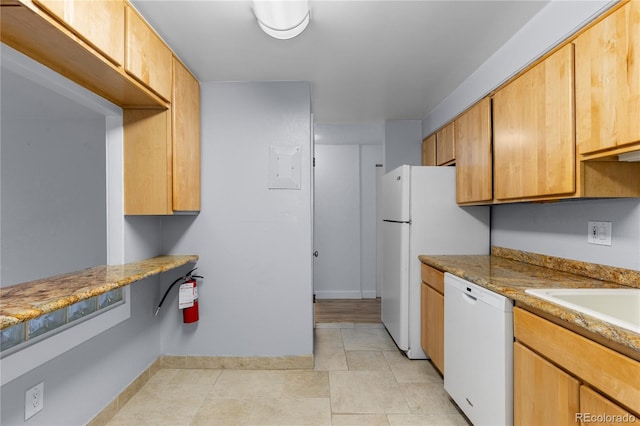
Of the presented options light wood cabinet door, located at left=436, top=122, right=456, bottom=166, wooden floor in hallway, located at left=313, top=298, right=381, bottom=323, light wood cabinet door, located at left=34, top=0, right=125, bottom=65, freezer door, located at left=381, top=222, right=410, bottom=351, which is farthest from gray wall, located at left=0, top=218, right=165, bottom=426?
light wood cabinet door, located at left=436, top=122, right=456, bottom=166

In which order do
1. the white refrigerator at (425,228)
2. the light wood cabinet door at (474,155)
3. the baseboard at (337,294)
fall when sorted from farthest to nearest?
the baseboard at (337,294), the white refrigerator at (425,228), the light wood cabinet door at (474,155)

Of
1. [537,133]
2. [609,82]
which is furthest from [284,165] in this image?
[609,82]

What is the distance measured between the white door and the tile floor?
207 centimetres

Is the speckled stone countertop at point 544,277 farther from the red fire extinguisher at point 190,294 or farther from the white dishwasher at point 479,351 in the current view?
the red fire extinguisher at point 190,294

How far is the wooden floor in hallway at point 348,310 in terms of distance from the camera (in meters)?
3.81

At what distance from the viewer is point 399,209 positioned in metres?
2.79

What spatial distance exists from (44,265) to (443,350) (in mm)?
2497

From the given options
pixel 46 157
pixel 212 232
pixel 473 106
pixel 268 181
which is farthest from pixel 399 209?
pixel 46 157

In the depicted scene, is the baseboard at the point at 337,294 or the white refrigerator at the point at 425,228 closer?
the white refrigerator at the point at 425,228

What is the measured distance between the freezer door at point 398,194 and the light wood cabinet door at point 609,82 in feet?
4.36

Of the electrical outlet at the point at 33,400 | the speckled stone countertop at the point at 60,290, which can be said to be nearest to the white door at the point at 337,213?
the speckled stone countertop at the point at 60,290

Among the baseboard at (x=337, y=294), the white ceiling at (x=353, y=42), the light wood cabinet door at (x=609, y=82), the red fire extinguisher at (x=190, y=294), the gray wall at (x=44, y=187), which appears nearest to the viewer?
the light wood cabinet door at (x=609, y=82)

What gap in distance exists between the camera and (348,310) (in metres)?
4.17

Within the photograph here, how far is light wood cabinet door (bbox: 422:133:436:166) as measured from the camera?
10.9ft
